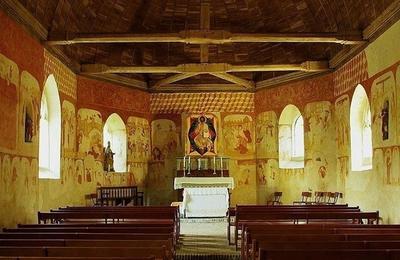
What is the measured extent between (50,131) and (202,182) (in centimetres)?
616

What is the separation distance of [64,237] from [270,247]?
3.19m

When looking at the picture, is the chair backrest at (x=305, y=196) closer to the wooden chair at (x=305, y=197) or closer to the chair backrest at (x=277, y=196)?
the wooden chair at (x=305, y=197)

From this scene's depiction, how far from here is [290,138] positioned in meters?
22.4

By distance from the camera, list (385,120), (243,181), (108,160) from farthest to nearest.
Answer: (243,181) → (108,160) → (385,120)

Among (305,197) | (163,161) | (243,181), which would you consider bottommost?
(305,197)

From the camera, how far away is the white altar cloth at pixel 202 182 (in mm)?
20375

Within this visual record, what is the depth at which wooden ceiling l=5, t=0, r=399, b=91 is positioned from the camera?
1550 cm

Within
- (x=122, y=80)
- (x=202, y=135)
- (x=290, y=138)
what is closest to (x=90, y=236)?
(x=122, y=80)

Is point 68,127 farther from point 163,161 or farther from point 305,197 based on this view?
point 305,197

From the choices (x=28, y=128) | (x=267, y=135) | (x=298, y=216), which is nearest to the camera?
(x=298, y=216)

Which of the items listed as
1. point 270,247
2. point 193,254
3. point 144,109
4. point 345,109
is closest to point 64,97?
point 144,109

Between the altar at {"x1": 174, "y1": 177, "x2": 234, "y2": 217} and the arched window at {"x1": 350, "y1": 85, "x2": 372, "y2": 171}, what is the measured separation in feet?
16.7

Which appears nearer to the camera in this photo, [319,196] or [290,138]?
[319,196]

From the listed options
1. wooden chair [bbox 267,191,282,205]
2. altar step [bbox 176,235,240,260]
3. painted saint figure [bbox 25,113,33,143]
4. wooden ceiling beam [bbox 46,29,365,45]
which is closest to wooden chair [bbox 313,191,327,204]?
wooden chair [bbox 267,191,282,205]
